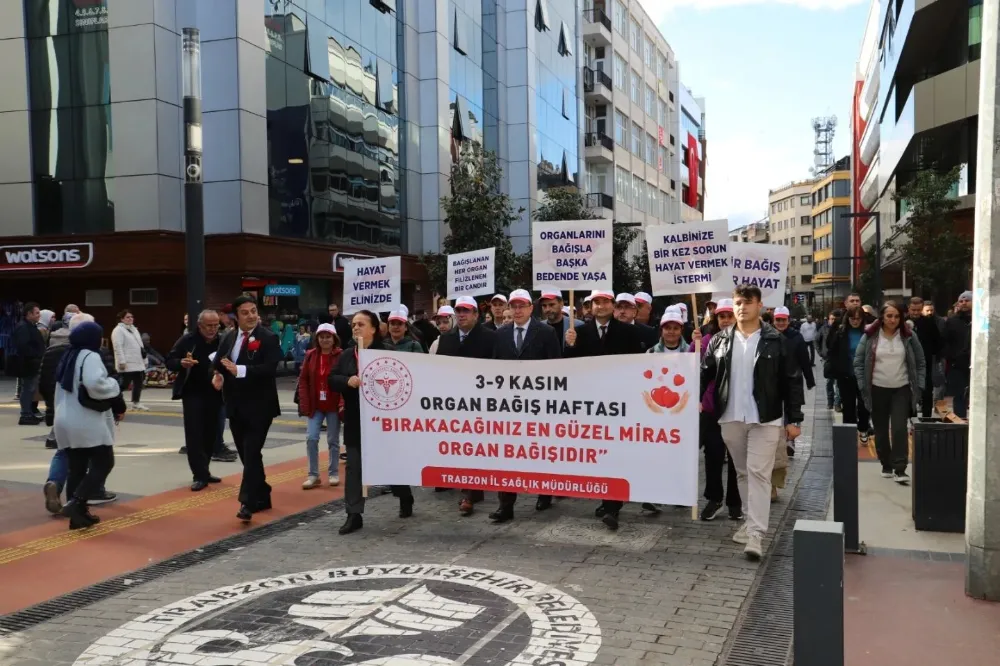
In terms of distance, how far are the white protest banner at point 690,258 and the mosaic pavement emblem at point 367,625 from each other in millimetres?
3827

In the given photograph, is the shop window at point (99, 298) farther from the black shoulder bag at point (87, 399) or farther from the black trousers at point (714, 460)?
the black trousers at point (714, 460)

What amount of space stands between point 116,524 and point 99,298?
1881 cm

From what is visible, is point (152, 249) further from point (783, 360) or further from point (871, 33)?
point (871, 33)

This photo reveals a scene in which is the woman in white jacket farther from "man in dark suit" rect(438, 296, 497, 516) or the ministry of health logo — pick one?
the ministry of health logo

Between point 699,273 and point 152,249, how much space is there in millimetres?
17853

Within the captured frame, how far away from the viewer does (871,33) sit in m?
54.2

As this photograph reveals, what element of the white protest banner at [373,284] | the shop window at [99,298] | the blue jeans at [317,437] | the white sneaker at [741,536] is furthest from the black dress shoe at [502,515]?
the shop window at [99,298]

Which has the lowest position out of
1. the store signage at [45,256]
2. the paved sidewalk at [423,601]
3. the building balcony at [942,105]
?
the paved sidewalk at [423,601]

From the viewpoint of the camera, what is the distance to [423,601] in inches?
214

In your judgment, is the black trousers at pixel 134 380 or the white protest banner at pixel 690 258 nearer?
the white protest banner at pixel 690 258

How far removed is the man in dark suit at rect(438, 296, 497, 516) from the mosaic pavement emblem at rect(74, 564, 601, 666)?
79.7 inches

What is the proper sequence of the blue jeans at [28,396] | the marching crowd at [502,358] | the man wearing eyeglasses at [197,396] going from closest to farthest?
1. the marching crowd at [502,358]
2. the man wearing eyeglasses at [197,396]
3. the blue jeans at [28,396]

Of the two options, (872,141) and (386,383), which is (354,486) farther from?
(872,141)

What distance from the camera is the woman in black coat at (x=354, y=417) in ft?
24.0
